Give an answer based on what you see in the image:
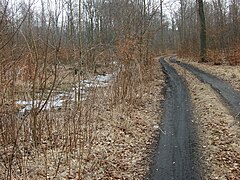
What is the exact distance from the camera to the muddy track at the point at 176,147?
19.1 feet

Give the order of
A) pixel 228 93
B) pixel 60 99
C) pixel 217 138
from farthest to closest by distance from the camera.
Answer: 1. pixel 228 93
2. pixel 217 138
3. pixel 60 99

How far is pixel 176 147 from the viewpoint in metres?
7.11

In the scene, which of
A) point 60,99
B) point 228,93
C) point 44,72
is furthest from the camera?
point 228,93

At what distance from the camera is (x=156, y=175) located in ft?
18.9

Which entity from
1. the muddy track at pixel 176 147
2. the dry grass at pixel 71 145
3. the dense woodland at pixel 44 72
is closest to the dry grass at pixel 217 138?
the muddy track at pixel 176 147

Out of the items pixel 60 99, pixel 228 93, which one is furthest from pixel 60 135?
pixel 228 93

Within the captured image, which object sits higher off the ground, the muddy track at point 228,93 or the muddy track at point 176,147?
the muddy track at point 228,93

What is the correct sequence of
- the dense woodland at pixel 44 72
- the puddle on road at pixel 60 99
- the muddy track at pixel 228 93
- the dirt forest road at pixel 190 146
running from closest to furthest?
the dense woodland at pixel 44 72 → the dirt forest road at pixel 190 146 → the puddle on road at pixel 60 99 → the muddy track at pixel 228 93

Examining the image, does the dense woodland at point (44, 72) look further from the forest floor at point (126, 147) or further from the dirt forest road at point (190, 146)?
the dirt forest road at point (190, 146)

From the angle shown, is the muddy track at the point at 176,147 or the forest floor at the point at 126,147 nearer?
the forest floor at the point at 126,147

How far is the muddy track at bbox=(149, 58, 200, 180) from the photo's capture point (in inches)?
229

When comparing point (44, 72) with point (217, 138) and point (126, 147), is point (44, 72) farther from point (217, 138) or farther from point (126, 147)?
point (217, 138)

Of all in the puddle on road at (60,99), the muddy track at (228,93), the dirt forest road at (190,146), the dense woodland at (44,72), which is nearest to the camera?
the dense woodland at (44,72)

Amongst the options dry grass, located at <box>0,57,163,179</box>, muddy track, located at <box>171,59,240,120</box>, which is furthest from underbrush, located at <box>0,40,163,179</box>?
muddy track, located at <box>171,59,240,120</box>
